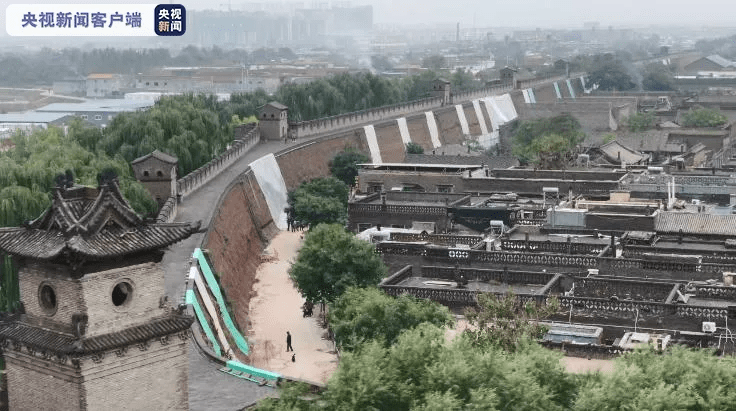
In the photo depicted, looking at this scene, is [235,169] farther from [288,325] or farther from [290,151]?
[288,325]

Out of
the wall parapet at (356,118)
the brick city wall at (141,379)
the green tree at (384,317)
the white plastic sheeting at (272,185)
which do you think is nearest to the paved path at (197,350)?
the white plastic sheeting at (272,185)

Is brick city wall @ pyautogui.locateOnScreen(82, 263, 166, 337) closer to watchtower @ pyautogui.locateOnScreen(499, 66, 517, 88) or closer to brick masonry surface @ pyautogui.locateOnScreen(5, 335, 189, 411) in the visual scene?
brick masonry surface @ pyautogui.locateOnScreen(5, 335, 189, 411)

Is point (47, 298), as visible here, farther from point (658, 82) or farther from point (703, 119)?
point (658, 82)

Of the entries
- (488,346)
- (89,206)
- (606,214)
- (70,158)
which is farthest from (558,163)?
(89,206)

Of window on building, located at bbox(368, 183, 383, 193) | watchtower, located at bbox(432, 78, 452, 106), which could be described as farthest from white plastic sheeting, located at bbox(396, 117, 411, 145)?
window on building, located at bbox(368, 183, 383, 193)

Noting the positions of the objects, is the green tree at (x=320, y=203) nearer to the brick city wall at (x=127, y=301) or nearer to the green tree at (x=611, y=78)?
the brick city wall at (x=127, y=301)
